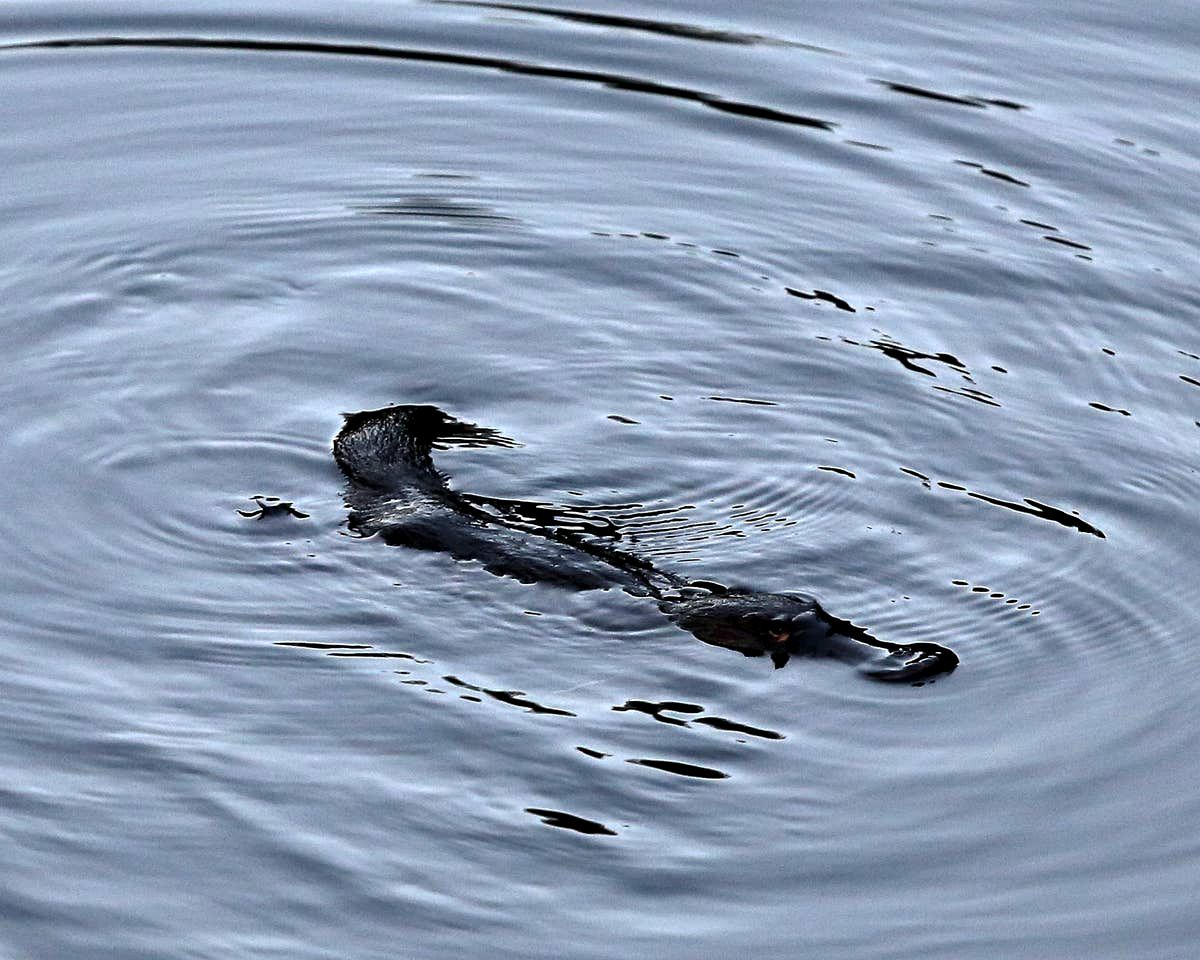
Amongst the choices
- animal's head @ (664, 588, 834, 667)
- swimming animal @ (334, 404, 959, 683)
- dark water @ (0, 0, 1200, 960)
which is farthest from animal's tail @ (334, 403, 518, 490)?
animal's head @ (664, 588, 834, 667)

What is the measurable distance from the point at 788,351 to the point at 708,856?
4.14 meters

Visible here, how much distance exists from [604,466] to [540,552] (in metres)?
1.08

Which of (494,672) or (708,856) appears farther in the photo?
(494,672)

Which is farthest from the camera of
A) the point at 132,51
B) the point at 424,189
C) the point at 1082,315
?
the point at 132,51

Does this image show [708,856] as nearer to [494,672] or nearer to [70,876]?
[494,672]

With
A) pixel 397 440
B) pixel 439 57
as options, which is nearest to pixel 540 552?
pixel 397 440

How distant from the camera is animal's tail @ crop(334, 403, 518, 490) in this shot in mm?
9680

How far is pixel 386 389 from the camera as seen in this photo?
10.8m

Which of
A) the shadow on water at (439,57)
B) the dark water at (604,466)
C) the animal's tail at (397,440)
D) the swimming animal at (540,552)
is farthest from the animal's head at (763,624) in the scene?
the shadow on water at (439,57)

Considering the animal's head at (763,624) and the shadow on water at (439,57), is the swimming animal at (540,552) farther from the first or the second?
the shadow on water at (439,57)

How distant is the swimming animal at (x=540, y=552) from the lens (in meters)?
8.53

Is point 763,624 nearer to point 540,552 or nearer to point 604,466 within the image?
point 540,552

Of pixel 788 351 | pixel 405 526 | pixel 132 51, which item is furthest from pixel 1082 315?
pixel 132 51

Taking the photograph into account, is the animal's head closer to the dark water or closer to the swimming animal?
the swimming animal
